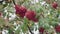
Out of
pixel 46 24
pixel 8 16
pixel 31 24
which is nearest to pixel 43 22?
pixel 46 24

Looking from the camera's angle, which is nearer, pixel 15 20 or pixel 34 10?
pixel 34 10

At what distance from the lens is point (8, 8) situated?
1.61m

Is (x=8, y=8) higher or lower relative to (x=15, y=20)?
higher

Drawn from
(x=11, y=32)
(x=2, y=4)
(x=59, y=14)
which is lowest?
(x=11, y=32)

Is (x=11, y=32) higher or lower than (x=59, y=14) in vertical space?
lower

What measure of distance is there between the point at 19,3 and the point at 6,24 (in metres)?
0.26

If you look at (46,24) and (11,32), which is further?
→ (11,32)

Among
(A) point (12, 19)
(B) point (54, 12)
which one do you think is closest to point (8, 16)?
(A) point (12, 19)

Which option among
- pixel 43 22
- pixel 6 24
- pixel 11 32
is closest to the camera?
pixel 43 22

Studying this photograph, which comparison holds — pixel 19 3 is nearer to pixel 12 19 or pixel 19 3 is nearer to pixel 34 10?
pixel 12 19

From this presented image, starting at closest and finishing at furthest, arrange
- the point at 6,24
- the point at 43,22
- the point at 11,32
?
the point at 43,22 → the point at 6,24 → the point at 11,32

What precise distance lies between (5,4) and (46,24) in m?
0.49

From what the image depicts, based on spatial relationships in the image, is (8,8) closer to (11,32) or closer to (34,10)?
(11,32)

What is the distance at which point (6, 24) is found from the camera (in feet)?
4.88
